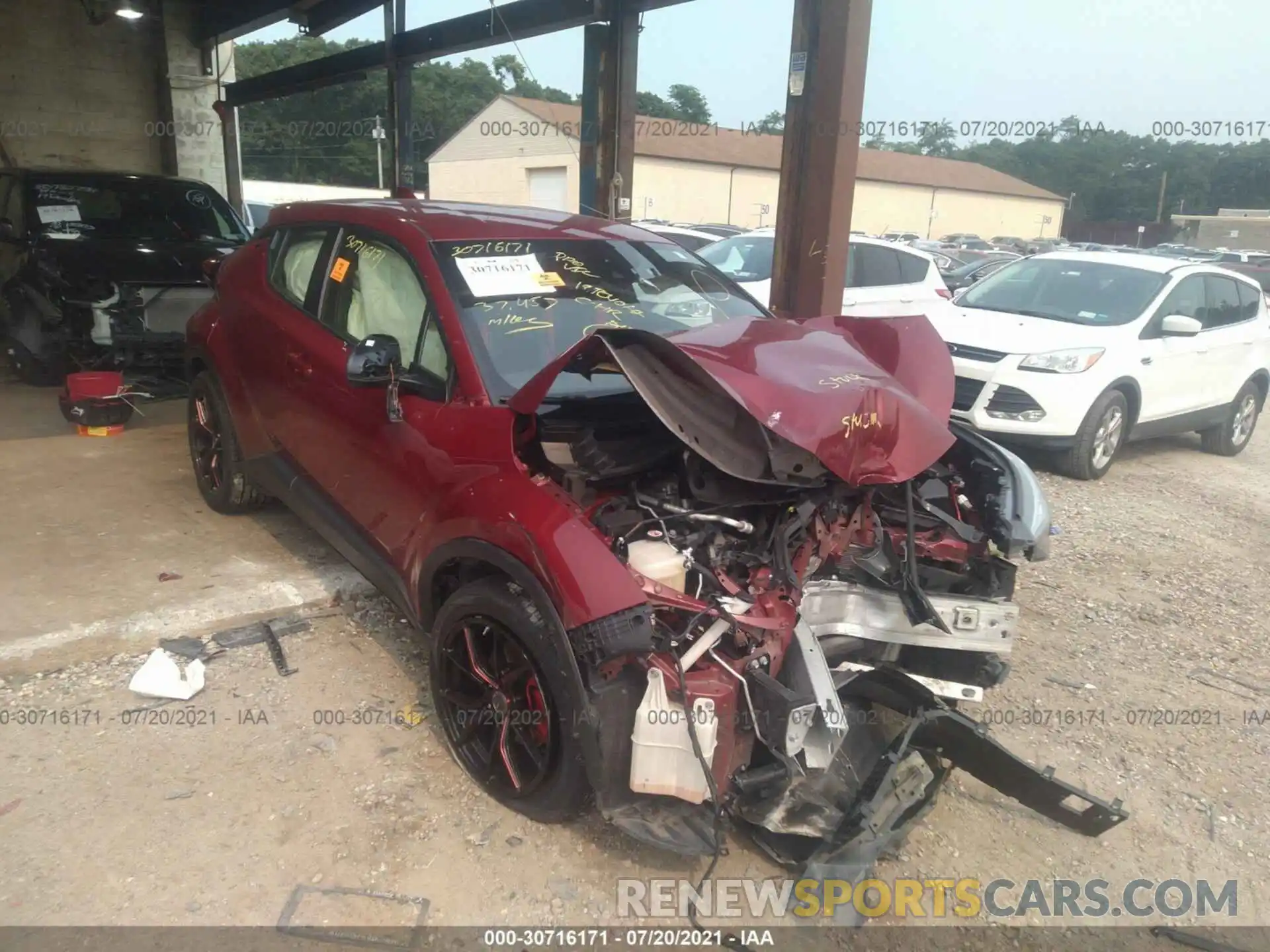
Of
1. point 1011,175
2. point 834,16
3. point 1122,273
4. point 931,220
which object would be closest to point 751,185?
point 931,220

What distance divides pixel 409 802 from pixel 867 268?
27.8 ft

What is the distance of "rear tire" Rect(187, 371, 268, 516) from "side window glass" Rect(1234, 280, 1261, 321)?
8.60m

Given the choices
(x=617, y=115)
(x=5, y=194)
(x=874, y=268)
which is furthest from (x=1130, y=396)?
(x=5, y=194)

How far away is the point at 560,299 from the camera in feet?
11.1

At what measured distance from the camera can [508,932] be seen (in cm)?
241

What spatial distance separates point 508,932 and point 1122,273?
759 centimetres

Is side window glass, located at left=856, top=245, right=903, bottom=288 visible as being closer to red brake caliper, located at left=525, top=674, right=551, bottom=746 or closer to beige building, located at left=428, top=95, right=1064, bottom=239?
red brake caliper, located at left=525, top=674, right=551, bottom=746

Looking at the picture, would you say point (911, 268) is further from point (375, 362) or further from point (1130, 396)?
point (375, 362)

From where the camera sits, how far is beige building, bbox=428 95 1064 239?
31.6 metres

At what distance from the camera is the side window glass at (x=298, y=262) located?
12.9ft

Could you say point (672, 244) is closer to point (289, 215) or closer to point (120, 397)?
point (289, 215)

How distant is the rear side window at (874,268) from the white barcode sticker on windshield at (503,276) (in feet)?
22.8

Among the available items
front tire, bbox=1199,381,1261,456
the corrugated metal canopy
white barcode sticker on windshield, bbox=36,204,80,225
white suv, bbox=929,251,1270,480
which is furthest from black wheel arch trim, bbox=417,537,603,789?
the corrugated metal canopy

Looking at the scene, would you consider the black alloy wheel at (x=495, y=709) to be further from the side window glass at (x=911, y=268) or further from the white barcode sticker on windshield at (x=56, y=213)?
the side window glass at (x=911, y=268)
